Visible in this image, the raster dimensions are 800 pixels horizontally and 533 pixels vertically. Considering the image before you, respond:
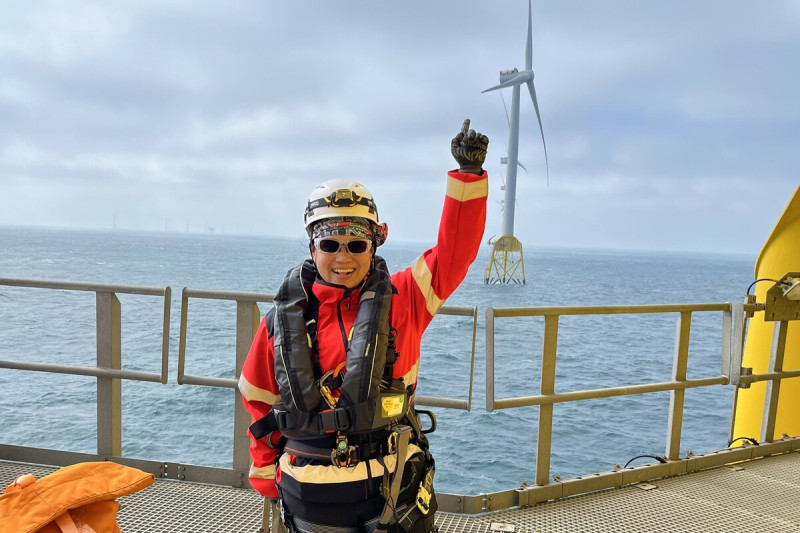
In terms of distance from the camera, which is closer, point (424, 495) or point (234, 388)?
point (424, 495)

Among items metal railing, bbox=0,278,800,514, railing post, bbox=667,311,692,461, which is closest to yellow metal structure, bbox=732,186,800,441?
railing post, bbox=667,311,692,461

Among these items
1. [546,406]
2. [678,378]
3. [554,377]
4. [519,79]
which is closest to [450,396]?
[678,378]

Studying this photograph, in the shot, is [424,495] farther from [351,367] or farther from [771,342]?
[771,342]

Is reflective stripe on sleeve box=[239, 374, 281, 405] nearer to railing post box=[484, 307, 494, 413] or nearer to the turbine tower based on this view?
railing post box=[484, 307, 494, 413]

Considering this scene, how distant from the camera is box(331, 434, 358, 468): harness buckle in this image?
1924 millimetres

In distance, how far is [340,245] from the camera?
79.7 inches

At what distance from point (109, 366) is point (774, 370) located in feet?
15.2

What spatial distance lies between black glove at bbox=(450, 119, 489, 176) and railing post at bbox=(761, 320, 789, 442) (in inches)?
146

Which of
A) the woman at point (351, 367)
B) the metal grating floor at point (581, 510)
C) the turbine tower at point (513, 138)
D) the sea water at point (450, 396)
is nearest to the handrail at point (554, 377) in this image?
the metal grating floor at point (581, 510)

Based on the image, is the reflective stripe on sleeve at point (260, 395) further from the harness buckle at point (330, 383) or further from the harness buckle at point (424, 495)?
the harness buckle at point (424, 495)

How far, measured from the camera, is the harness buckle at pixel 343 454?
6.31ft

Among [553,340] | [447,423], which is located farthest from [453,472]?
[553,340]

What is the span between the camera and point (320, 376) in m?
2.01

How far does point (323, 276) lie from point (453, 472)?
12844 mm
